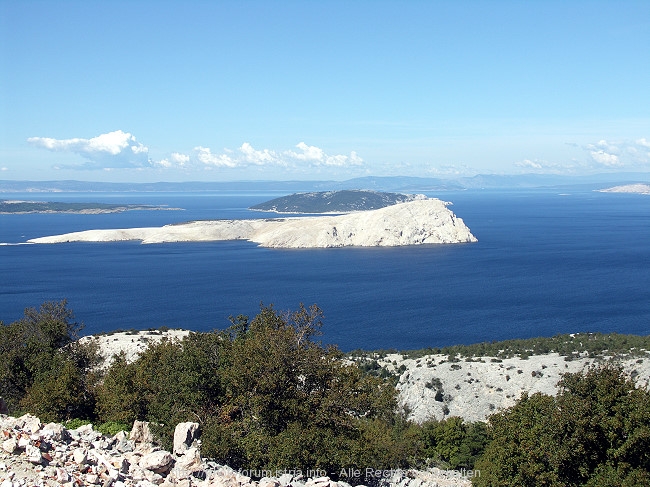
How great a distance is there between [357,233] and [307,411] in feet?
423

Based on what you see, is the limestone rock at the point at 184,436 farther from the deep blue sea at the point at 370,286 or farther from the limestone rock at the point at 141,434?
the deep blue sea at the point at 370,286

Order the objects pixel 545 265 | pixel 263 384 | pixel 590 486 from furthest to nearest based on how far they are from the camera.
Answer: pixel 545 265, pixel 263 384, pixel 590 486

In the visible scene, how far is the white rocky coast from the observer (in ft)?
480

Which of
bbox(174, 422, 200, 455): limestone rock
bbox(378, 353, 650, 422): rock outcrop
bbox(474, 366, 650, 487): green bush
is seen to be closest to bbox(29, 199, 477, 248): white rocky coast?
bbox(378, 353, 650, 422): rock outcrop

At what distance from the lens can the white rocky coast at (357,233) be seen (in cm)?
14625

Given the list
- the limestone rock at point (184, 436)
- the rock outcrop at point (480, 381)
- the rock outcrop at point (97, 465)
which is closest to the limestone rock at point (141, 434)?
the rock outcrop at point (97, 465)

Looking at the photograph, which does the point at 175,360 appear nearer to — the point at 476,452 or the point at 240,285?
the point at 476,452

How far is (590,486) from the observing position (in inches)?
Result: 667

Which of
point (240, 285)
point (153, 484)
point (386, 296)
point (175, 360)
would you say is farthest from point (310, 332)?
point (240, 285)

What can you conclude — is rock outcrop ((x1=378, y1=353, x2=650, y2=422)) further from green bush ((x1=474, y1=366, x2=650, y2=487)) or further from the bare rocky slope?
green bush ((x1=474, y1=366, x2=650, y2=487))

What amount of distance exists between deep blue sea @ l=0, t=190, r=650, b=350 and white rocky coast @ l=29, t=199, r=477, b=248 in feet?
22.0

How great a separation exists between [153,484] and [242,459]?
5.91m

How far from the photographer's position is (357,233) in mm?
148625

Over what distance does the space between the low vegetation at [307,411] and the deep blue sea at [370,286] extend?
33.3 m
